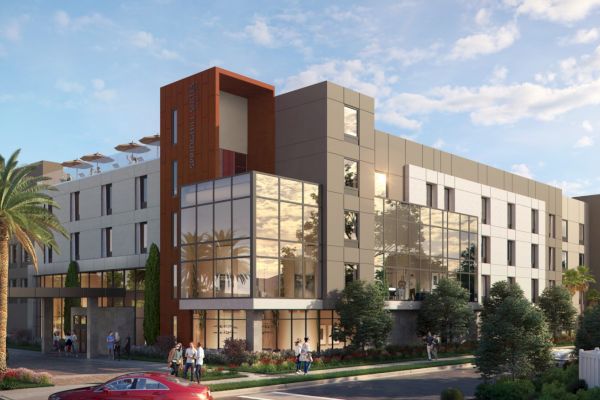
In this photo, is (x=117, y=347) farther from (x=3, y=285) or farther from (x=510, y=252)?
(x=510, y=252)

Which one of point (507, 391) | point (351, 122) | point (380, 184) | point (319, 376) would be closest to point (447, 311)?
Answer: point (380, 184)

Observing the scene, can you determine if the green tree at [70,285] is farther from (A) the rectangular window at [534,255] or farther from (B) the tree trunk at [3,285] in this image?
(A) the rectangular window at [534,255]

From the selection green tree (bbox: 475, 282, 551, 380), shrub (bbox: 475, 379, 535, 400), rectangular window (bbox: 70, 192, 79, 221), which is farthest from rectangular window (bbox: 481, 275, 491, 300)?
shrub (bbox: 475, 379, 535, 400)

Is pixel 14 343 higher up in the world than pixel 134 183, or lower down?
lower down

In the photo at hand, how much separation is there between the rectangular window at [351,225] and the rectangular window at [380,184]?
3820mm

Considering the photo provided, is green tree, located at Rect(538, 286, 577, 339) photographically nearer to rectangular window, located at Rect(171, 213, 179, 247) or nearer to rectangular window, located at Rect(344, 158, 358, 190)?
rectangular window, located at Rect(344, 158, 358, 190)

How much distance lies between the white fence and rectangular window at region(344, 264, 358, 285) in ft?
73.6

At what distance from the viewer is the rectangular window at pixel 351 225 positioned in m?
47.5

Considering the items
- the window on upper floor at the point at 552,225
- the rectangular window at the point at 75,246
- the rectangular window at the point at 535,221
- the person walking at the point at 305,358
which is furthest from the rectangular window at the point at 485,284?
the rectangular window at the point at 75,246

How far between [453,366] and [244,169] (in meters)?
18.9

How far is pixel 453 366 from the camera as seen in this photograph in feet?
142

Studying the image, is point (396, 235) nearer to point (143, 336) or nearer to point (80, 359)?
point (143, 336)

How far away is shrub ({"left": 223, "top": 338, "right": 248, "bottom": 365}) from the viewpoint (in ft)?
133

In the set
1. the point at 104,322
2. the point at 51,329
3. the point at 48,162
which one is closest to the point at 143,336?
the point at 104,322
